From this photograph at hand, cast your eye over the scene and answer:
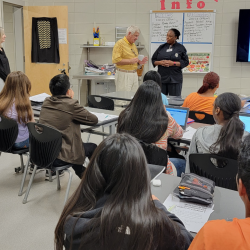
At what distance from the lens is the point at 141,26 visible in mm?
6027

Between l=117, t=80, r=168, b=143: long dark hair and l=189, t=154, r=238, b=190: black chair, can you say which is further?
l=117, t=80, r=168, b=143: long dark hair

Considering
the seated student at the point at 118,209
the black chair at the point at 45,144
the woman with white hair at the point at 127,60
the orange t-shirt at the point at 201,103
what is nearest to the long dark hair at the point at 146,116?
the black chair at the point at 45,144

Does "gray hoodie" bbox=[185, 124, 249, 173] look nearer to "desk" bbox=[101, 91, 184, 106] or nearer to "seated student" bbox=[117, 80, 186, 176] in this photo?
"seated student" bbox=[117, 80, 186, 176]

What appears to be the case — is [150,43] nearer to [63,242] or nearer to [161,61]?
[161,61]

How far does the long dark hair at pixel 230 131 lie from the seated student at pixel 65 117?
118 centimetres

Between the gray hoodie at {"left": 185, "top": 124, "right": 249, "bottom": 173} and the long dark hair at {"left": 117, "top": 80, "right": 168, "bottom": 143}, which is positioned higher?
the long dark hair at {"left": 117, "top": 80, "right": 168, "bottom": 143}

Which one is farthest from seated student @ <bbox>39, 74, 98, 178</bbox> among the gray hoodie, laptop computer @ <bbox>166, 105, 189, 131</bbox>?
the gray hoodie

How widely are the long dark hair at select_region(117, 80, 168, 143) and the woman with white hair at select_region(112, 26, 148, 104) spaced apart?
3059 mm

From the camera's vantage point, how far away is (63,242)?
1.12 meters

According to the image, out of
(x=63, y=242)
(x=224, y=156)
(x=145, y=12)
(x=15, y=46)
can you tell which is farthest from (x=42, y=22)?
(x=63, y=242)

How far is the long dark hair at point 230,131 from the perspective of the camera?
1.93 m

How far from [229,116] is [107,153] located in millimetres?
1289

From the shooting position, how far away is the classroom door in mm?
5742

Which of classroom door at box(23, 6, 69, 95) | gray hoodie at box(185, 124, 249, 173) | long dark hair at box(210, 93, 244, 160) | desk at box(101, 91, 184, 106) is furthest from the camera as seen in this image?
classroom door at box(23, 6, 69, 95)
